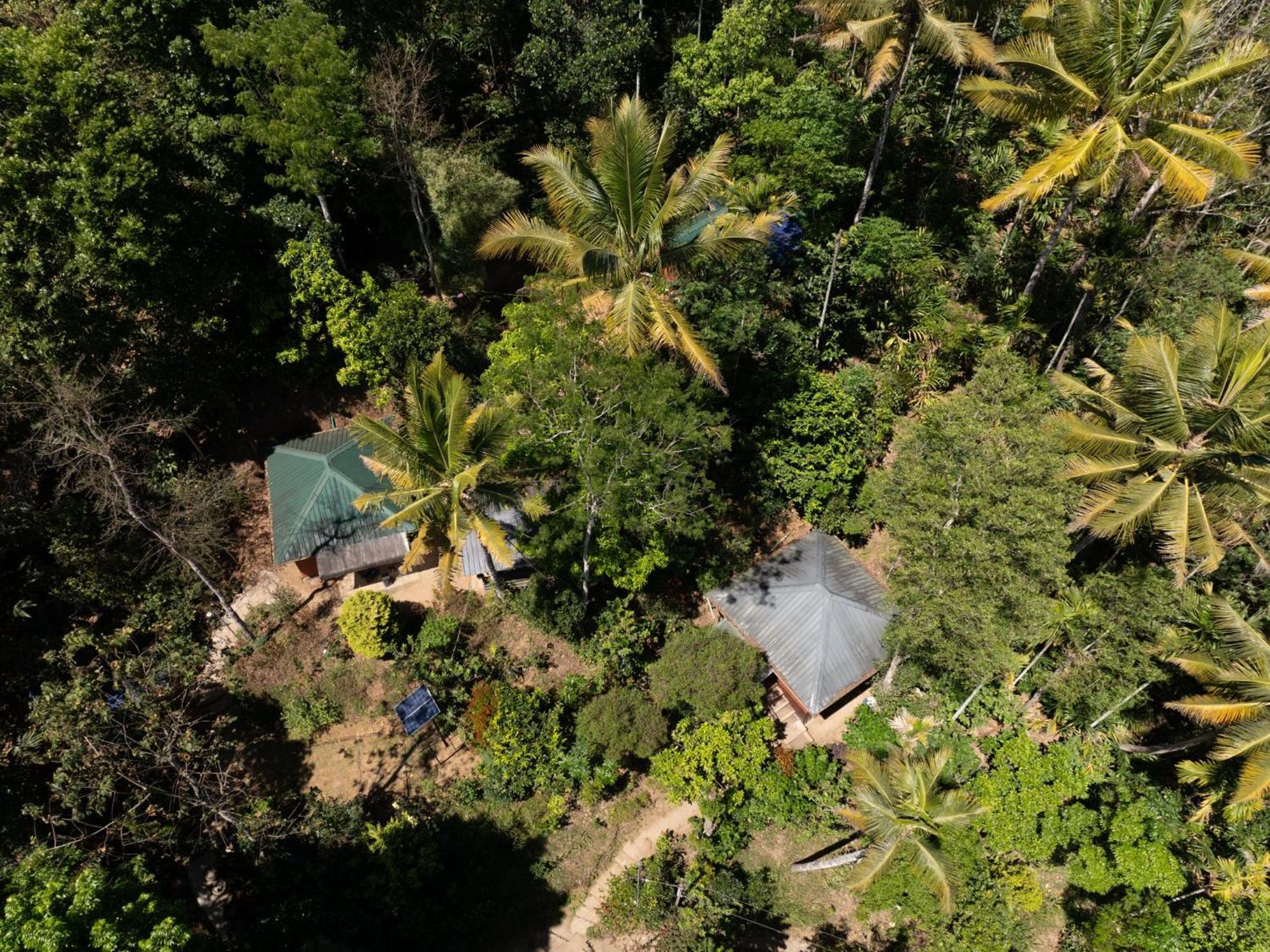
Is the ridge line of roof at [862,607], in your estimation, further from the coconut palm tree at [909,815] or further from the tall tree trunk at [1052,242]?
the tall tree trunk at [1052,242]

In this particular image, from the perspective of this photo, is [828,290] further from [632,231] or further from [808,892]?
[808,892]

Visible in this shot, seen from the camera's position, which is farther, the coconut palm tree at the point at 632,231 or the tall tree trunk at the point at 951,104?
the tall tree trunk at the point at 951,104

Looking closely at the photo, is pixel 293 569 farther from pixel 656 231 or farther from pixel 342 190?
pixel 656 231

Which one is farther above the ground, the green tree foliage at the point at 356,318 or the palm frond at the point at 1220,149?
the palm frond at the point at 1220,149

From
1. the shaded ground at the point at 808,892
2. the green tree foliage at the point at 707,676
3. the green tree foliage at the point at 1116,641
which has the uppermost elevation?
the green tree foliage at the point at 1116,641

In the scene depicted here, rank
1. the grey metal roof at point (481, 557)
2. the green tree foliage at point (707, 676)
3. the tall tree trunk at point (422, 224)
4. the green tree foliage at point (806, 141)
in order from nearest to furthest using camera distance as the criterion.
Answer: the green tree foliage at point (707, 676) < the grey metal roof at point (481, 557) < the green tree foliage at point (806, 141) < the tall tree trunk at point (422, 224)

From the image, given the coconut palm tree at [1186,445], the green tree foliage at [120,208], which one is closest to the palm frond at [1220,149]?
the coconut palm tree at [1186,445]

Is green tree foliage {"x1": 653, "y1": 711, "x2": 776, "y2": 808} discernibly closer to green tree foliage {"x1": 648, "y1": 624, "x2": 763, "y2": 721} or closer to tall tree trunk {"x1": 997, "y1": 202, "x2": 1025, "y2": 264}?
green tree foliage {"x1": 648, "y1": 624, "x2": 763, "y2": 721}
